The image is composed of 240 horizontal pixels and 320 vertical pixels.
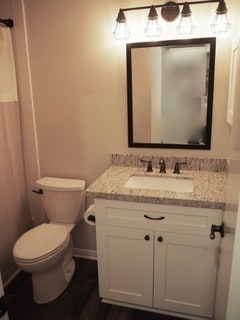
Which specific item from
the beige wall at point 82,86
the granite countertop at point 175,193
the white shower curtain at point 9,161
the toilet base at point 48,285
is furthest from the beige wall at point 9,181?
the granite countertop at point 175,193

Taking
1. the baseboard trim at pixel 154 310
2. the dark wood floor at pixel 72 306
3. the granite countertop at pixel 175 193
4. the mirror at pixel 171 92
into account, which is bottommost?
the dark wood floor at pixel 72 306

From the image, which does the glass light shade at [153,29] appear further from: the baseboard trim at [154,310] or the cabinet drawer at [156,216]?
the baseboard trim at [154,310]

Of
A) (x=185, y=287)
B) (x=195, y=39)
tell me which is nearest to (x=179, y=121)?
(x=195, y=39)

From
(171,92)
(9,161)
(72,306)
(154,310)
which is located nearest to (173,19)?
(171,92)

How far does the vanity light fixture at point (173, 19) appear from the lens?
5.28 ft

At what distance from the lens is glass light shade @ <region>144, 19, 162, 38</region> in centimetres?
173

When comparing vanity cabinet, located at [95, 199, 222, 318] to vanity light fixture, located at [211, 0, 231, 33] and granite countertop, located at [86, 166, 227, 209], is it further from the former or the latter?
vanity light fixture, located at [211, 0, 231, 33]

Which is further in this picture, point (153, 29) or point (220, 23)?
point (153, 29)

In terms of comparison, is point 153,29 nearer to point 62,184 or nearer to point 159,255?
point 62,184

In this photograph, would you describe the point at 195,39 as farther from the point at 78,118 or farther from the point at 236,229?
the point at 236,229

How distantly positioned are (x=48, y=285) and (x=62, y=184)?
29.9 inches

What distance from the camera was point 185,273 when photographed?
5.22 feet

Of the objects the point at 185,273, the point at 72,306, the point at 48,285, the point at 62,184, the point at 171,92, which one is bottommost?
the point at 72,306

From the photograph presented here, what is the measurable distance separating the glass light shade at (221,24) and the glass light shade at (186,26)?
0.43 feet
